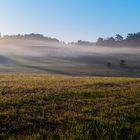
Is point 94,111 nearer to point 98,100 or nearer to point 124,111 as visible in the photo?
point 124,111

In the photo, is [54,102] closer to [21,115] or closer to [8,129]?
[21,115]

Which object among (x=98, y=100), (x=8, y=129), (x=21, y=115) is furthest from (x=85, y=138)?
(x=98, y=100)

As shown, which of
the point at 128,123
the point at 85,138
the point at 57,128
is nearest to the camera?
the point at 85,138

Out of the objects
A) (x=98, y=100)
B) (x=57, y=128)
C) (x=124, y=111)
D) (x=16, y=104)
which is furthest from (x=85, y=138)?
(x=98, y=100)

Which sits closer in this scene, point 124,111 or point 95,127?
point 95,127

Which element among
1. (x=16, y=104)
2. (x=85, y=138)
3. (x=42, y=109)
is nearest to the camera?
(x=85, y=138)

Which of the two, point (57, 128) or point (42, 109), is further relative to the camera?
point (42, 109)

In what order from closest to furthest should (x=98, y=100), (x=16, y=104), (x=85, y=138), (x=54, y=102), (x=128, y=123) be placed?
1. (x=85, y=138)
2. (x=128, y=123)
3. (x=16, y=104)
4. (x=54, y=102)
5. (x=98, y=100)

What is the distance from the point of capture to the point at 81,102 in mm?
17875

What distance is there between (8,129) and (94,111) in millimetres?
4803

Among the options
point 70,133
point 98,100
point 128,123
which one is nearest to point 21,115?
point 70,133

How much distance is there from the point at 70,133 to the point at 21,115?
304cm

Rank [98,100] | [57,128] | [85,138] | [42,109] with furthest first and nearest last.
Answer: [98,100]
[42,109]
[57,128]
[85,138]

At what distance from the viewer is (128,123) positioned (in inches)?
532
